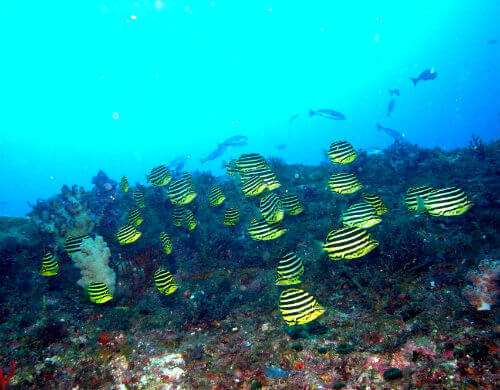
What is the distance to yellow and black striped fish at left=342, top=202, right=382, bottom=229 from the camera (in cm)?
526

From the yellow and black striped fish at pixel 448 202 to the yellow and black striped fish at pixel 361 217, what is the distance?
1.03m

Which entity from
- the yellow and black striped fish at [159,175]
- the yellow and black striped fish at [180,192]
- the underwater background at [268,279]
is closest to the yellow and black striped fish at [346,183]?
the underwater background at [268,279]

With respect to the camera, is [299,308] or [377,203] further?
[377,203]

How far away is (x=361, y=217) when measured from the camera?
529 cm

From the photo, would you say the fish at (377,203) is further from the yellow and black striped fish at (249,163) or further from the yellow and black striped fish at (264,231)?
the yellow and black striped fish at (249,163)

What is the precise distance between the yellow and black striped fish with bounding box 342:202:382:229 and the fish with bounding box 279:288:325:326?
2088 mm

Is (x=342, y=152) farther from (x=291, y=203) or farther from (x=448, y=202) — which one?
(x=448, y=202)

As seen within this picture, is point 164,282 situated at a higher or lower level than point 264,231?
lower

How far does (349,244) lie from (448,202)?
91.0 inches

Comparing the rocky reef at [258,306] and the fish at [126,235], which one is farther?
the fish at [126,235]

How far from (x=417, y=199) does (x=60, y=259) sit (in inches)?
414

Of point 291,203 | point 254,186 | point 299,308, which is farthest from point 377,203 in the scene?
point 299,308

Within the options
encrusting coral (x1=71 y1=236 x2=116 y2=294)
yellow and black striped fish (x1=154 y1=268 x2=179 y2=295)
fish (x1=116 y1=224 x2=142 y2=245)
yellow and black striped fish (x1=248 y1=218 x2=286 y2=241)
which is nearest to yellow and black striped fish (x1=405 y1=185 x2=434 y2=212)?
yellow and black striped fish (x1=248 y1=218 x2=286 y2=241)

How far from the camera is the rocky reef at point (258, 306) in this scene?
3.79 meters
